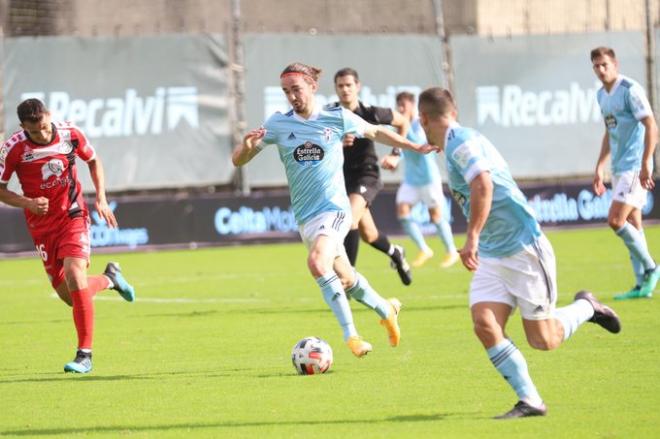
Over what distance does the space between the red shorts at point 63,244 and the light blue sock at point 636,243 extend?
567cm

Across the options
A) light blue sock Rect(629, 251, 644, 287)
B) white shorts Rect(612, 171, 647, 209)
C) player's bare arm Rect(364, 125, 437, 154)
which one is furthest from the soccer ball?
light blue sock Rect(629, 251, 644, 287)

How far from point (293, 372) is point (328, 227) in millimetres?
1271

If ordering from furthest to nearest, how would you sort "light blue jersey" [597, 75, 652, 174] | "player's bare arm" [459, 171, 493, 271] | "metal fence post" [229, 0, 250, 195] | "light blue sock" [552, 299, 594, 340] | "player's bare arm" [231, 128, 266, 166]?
1. "metal fence post" [229, 0, 250, 195]
2. "light blue jersey" [597, 75, 652, 174]
3. "player's bare arm" [231, 128, 266, 166]
4. "light blue sock" [552, 299, 594, 340]
5. "player's bare arm" [459, 171, 493, 271]

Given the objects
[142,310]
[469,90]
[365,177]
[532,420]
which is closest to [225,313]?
[142,310]

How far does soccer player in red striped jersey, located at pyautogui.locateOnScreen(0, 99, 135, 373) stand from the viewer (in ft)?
33.4

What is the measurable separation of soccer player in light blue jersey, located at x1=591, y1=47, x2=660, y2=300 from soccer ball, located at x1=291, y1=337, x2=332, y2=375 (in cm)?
462

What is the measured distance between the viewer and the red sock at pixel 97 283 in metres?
11.2

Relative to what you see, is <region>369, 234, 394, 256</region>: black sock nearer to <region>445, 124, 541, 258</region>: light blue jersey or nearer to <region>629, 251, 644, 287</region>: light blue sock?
<region>629, 251, 644, 287</region>: light blue sock

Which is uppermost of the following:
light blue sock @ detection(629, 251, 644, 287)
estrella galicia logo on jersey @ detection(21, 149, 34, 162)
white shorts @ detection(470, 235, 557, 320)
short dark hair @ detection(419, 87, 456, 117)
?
short dark hair @ detection(419, 87, 456, 117)

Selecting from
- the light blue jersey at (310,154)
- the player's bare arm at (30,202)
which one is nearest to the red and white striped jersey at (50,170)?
the player's bare arm at (30,202)

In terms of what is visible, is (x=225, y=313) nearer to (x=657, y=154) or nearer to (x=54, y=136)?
(x=54, y=136)

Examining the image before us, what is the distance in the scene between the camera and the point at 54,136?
1038cm

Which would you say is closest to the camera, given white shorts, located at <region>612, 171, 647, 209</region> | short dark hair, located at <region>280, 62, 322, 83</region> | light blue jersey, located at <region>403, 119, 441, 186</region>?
short dark hair, located at <region>280, 62, 322, 83</region>

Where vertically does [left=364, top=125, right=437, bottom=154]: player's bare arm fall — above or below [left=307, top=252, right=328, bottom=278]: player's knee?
above
